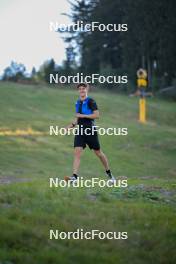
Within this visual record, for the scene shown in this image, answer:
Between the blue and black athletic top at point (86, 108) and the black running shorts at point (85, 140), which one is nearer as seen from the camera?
the blue and black athletic top at point (86, 108)

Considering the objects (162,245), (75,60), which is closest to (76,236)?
(162,245)

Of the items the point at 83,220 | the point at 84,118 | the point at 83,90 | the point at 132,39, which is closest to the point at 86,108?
the point at 84,118

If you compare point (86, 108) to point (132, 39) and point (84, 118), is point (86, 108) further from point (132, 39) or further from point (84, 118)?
point (132, 39)

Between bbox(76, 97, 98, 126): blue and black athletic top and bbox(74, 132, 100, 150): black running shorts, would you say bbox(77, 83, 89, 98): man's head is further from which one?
bbox(74, 132, 100, 150): black running shorts

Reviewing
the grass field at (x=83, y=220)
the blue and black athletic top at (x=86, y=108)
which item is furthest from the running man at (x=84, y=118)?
the grass field at (x=83, y=220)

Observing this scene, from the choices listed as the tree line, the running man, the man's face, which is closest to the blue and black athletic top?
the running man

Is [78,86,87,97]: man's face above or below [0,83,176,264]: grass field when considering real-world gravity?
above

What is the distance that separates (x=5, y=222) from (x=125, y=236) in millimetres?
1866

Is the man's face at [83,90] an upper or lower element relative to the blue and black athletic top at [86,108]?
upper

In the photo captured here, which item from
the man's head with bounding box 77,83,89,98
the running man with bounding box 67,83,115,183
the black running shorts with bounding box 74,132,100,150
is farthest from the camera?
the black running shorts with bounding box 74,132,100,150

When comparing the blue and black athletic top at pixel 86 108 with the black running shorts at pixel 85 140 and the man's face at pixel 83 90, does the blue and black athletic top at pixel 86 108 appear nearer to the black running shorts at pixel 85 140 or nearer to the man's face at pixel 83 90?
the man's face at pixel 83 90

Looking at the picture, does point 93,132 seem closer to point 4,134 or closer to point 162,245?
point 162,245

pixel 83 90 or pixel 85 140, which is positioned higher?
pixel 83 90

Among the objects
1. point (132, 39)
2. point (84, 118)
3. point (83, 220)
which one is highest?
point (132, 39)
